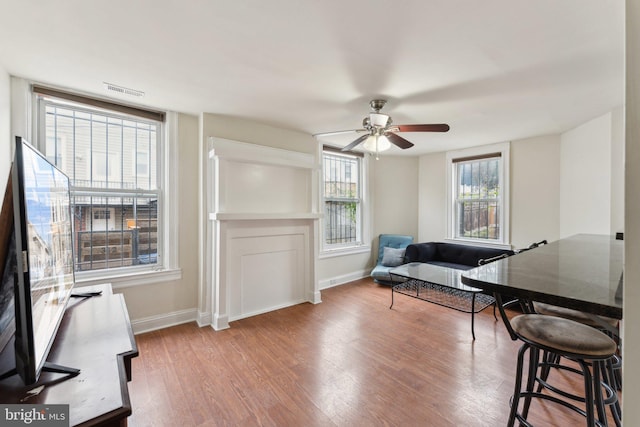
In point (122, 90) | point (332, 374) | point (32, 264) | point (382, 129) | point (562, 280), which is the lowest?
point (332, 374)

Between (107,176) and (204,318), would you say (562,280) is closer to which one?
(204,318)

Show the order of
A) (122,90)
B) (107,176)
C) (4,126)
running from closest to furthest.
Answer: (4,126) < (122,90) < (107,176)

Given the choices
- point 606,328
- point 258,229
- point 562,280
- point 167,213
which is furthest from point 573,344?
point 167,213

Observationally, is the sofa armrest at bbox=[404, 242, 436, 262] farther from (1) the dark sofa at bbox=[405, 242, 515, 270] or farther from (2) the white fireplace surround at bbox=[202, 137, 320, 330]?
(2) the white fireplace surround at bbox=[202, 137, 320, 330]

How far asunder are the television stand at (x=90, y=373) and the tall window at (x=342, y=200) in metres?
3.44

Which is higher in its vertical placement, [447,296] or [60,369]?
[60,369]

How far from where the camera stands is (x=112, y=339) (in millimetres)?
1233

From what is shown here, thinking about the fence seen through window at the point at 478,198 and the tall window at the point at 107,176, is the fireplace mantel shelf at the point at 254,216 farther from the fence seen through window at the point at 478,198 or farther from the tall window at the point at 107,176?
the fence seen through window at the point at 478,198

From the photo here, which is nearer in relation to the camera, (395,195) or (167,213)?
(167,213)

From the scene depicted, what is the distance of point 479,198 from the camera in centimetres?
477

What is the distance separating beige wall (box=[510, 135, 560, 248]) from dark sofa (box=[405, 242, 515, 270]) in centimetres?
45

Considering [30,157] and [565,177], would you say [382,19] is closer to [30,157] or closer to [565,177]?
[30,157]

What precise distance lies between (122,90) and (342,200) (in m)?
3.35

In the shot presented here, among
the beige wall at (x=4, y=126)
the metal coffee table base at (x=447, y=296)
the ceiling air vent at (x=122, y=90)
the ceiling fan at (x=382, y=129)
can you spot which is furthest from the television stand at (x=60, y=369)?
the metal coffee table base at (x=447, y=296)
